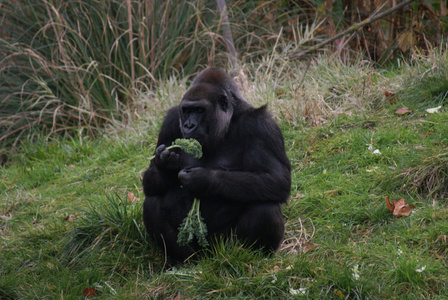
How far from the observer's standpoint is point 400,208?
4512 millimetres

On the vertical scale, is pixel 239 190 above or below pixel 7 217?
above

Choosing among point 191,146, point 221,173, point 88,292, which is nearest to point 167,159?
point 191,146

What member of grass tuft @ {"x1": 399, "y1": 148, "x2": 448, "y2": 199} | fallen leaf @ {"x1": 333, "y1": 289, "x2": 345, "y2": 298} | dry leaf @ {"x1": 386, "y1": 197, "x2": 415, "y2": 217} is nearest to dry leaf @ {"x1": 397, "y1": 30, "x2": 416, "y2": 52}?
grass tuft @ {"x1": 399, "y1": 148, "x2": 448, "y2": 199}

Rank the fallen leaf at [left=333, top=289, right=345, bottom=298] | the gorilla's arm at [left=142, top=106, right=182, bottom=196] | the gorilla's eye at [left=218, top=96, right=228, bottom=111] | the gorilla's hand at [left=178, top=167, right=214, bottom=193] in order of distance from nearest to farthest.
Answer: the fallen leaf at [left=333, top=289, right=345, bottom=298] → the gorilla's hand at [left=178, top=167, right=214, bottom=193] → the gorilla's arm at [left=142, top=106, right=182, bottom=196] → the gorilla's eye at [left=218, top=96, right=228, bottom=111]

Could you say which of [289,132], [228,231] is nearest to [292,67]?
[289,132]

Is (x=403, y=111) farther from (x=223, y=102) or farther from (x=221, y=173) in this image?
(x=221, y=173)

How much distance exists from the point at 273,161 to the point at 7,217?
3.04 metres

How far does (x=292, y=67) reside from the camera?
8.62 meters

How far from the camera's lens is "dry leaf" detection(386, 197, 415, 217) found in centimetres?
446

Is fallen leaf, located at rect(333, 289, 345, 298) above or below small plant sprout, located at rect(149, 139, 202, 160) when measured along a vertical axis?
below

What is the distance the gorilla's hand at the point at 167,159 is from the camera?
4.05 m

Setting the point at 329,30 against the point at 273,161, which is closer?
the point at 273,161

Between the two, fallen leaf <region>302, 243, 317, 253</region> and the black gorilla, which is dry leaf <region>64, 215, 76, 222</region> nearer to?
the black gorilla

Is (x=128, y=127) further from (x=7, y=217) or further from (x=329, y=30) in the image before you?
(x=329, y=30)
